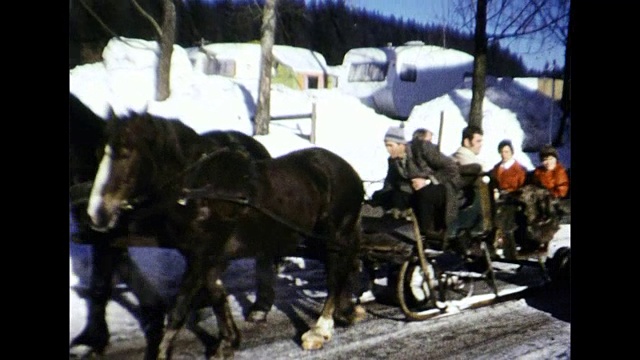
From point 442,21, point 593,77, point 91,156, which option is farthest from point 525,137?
point 91,156

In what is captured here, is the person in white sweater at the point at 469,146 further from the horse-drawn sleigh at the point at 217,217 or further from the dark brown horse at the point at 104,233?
the dark brown horse at the point at 104,233

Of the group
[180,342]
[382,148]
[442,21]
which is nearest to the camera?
[180,342]

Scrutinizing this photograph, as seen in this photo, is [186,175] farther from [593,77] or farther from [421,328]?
[593,77]

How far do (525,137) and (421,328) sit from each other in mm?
1254

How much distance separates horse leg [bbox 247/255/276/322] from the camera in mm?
4129

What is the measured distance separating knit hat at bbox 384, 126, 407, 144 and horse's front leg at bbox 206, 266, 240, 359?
1.06 meters

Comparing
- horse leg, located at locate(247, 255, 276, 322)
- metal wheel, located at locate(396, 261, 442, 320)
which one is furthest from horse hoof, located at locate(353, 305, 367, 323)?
horse leg, located at locate(247, 255, 276, 322)

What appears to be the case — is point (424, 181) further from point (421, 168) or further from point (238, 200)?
point (238, 200)

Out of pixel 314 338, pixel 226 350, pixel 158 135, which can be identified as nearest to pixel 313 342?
pixel 314 338

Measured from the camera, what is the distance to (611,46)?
16.7 feet

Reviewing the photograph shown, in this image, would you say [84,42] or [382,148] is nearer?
[84,42]

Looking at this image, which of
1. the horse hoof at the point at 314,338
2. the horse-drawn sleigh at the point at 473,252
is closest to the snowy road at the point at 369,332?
the horse hoof at the point at 314,338

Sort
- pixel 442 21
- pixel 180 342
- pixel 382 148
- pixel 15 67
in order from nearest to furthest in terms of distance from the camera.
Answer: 1. pixel 15 67
2. pixel 180 342
3. pixel 382 148
4. pixel 442 21

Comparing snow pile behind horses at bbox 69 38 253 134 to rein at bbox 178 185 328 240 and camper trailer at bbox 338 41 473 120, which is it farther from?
camper trailer at bbox 338 41 473 120
